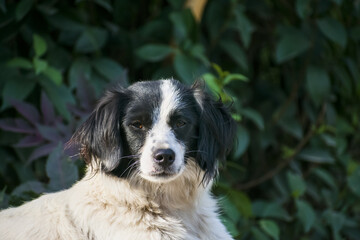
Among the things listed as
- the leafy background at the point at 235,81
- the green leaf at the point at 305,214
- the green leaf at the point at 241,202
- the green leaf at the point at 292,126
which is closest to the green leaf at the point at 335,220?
the leafy background at the point at 235,81

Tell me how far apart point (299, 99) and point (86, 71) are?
2386mm

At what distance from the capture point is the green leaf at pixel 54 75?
4.66 metres

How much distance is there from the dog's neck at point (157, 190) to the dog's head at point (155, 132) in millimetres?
50

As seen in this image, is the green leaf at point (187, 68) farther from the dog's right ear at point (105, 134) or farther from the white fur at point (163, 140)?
the white fur at point (163, 140)

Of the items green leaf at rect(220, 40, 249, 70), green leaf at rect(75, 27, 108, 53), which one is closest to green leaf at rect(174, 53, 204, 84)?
green leaf at rect(220, 40, 249, 70)

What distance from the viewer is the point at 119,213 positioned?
Result: 10.2 feet

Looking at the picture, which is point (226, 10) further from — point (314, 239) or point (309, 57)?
point (314, 239)

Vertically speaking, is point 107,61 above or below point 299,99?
above

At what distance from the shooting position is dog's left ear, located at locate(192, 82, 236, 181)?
3316 millimetres

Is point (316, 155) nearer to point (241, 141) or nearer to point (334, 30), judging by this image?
point (241, 141)

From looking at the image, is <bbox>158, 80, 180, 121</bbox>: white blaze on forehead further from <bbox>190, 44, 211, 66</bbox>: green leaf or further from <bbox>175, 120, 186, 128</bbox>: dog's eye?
<bbox>190, 44, 211, 66</bbox>: green leaf

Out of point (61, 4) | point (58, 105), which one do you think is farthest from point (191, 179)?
point (61, 4)

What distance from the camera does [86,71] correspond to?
4941 millimetres

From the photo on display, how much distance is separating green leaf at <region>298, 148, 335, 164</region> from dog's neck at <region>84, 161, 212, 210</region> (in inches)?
99.8
